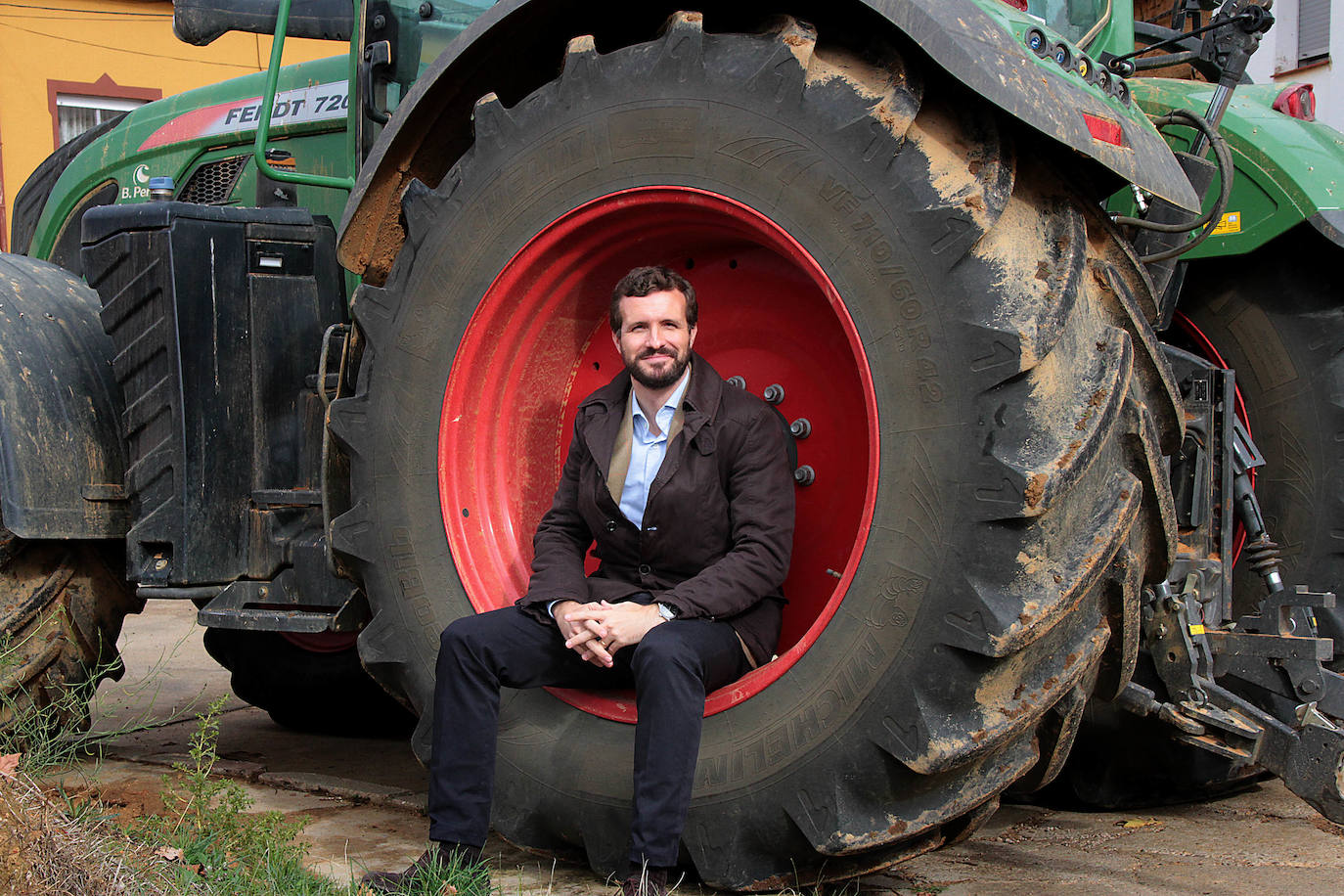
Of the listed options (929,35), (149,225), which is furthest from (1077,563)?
(149,225)

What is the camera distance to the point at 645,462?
279cm

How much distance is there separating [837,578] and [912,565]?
53 cm

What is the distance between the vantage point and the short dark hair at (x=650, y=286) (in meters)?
2.70

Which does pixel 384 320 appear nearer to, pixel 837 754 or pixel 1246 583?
pixel 837 754

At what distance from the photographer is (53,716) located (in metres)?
3.57

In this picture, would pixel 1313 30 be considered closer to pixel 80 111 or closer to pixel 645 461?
pixel 645 461

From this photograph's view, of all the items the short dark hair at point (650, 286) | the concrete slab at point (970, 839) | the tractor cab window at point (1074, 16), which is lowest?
the concrete slab at point (970, 839)

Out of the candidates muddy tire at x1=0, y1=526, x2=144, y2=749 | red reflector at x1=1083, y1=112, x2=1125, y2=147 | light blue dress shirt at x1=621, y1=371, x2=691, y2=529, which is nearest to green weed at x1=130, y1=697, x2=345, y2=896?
muddy tire at x1=0, y1=526, x2=144, y2=749

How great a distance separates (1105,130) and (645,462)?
1147 mm

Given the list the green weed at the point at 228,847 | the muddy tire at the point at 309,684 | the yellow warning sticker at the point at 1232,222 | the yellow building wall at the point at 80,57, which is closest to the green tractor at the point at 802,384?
the yellow warning sticker at the point at 1232,222

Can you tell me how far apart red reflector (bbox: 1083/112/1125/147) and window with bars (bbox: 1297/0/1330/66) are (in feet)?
33.0

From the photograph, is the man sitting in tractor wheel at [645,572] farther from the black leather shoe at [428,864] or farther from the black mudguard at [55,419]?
the black mudguard at [55,419]

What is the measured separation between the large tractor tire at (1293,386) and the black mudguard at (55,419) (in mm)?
2999

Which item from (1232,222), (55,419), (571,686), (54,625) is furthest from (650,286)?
(54,625)
